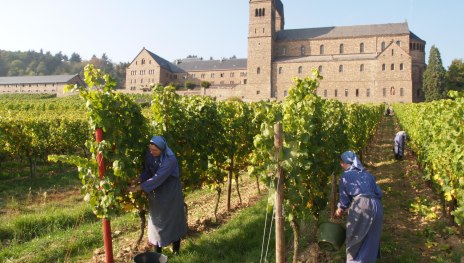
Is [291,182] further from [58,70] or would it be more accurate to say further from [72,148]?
[58,70]

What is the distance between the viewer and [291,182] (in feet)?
15.5

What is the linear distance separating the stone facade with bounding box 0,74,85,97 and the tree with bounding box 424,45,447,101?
65.0 meters

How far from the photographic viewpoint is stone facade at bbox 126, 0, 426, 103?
55.5 meters

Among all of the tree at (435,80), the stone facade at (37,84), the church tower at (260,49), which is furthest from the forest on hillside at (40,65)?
the tree at (435,80)

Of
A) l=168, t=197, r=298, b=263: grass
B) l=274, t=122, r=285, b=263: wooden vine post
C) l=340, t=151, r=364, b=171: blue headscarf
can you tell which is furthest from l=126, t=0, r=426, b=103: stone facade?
l=274, t=122, r=285, b=263: wooden vine post

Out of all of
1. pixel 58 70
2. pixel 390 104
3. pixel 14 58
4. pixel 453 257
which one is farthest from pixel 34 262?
pixel 14 58

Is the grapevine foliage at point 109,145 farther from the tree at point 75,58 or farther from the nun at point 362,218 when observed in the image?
the tree at point 75,58

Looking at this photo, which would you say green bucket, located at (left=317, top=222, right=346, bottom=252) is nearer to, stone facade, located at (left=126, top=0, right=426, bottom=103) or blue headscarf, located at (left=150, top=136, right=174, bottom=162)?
blue headscarf, located at (left=150, top=136, right=174, bottom=162)

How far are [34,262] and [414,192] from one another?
9043 mm

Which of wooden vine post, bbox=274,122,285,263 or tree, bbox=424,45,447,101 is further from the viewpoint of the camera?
tree, bbox=424,45,447,101

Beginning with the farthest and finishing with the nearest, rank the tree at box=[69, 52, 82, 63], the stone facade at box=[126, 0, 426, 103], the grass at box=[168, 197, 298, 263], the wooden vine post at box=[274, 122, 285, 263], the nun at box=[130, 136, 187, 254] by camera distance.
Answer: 1. the tree at box=[69, 52, 82, 63]
2. the stone facade at box=[126, 0, 426, 103]
3. the grass at box=[168, 197, 298, 263]
4. the nun at box=[130, 136, 187, 254]
5. the wooden vine post at box=[274, 122, 285, 263]

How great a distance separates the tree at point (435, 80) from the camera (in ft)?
175

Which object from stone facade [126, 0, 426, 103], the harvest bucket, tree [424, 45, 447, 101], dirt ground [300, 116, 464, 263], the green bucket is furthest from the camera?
stone facade [126, 0, 426, 103]

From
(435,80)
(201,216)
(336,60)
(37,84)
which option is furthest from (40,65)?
(201,216)
